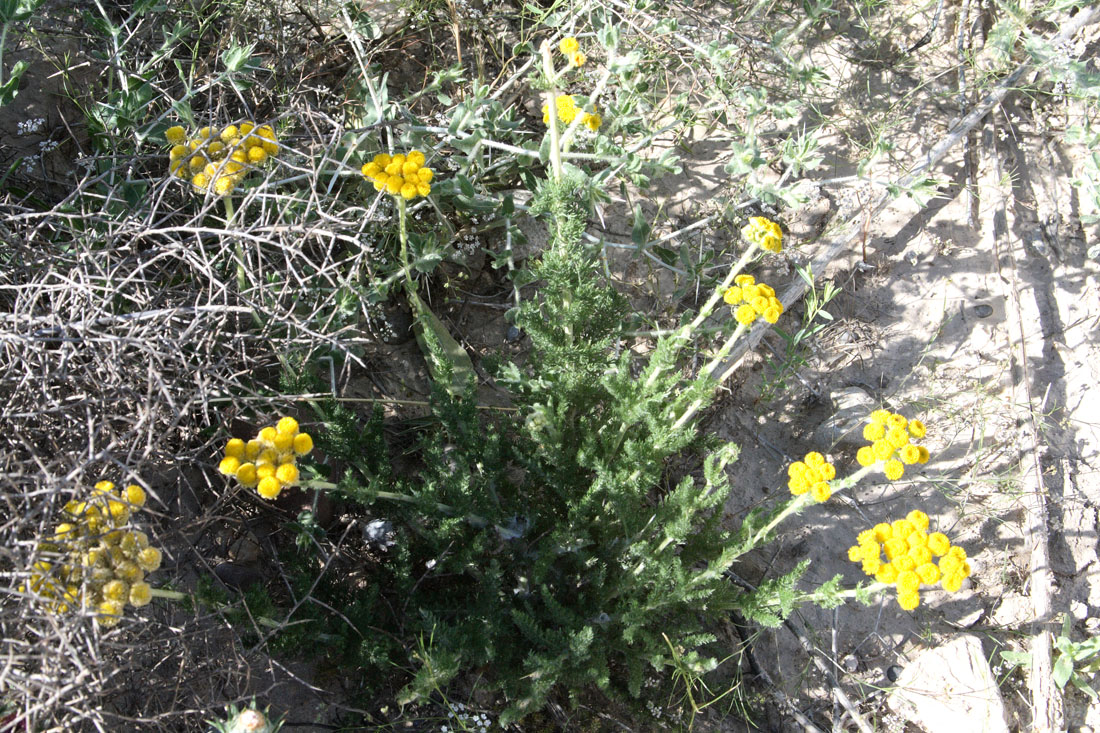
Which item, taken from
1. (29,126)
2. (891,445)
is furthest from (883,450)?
(29,126)

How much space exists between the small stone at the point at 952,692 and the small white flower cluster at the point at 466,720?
1.60 m

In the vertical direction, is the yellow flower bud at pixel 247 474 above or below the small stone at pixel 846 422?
above

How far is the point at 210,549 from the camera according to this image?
2.89 m

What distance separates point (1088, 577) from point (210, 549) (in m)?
3.54

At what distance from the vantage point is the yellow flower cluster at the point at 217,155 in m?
2.56

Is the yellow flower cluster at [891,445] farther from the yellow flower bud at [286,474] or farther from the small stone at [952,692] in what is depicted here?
the yellow flower bud at [286,474]

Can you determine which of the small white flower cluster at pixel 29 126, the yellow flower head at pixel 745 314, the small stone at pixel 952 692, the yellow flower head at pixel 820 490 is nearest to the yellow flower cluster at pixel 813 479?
the yellow flower head at pixel 820 490

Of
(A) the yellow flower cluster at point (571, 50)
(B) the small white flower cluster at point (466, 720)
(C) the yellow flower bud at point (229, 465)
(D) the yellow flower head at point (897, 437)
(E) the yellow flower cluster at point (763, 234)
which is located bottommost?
(B) the small white flower cluster at point (466, 720)

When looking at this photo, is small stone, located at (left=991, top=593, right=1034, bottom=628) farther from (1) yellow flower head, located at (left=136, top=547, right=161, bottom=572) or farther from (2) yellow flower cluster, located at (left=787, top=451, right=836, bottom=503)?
(1) yellow flower head, located at (left=136, top=547, right=161, bottom=572)

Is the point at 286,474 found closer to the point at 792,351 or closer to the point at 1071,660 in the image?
the point at 792,351

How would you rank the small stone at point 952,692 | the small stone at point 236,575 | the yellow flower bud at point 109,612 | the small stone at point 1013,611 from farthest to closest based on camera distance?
the small stone at point 1013,611, the small stone at point 952,692, the small stone at point 236,575, the yellow flower bud at point 109,612

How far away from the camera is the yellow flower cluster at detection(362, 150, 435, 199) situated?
2.63 meters

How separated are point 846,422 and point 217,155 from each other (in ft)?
8.88

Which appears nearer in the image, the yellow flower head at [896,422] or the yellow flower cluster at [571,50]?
the yellow flower head at [896,422]
